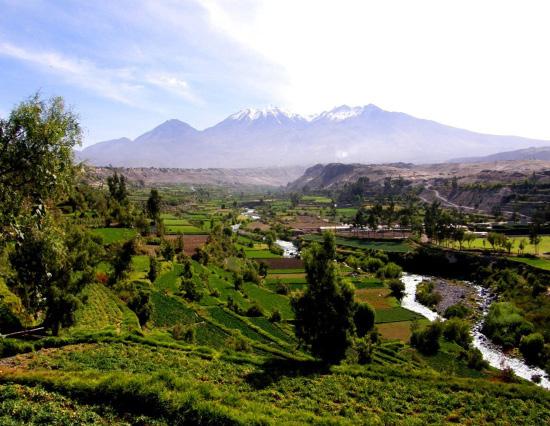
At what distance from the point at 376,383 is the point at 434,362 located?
24.8 m

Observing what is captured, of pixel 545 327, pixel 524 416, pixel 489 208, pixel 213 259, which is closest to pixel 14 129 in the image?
pixel 524 416

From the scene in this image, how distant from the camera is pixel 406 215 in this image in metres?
131

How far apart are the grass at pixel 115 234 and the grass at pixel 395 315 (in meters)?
43.0

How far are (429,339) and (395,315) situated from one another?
13422mm

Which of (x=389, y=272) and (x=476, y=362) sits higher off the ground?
(x=389, y=272)

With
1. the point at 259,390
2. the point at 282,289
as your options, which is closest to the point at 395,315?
the point at 282,289

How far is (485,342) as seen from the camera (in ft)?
174

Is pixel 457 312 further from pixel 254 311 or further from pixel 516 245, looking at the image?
pixel 516 245

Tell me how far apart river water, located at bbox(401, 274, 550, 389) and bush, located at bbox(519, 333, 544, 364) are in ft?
3.37

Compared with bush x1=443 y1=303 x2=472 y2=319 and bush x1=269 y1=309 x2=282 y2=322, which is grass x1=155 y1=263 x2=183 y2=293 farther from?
bush x1=443 y1=303 x2=472 y2=319

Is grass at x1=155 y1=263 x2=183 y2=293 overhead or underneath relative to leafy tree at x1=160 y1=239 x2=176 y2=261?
underneath

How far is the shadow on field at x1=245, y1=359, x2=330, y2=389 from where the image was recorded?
20.9m

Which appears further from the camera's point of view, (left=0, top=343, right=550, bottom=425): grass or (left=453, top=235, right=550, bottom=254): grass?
(left=453, top=235, right=550, bottom=254): grass

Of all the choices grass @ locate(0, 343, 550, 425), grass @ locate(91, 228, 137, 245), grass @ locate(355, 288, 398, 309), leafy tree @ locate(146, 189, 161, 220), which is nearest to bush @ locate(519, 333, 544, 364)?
grass @ locate(355, 288, 398, 309)
